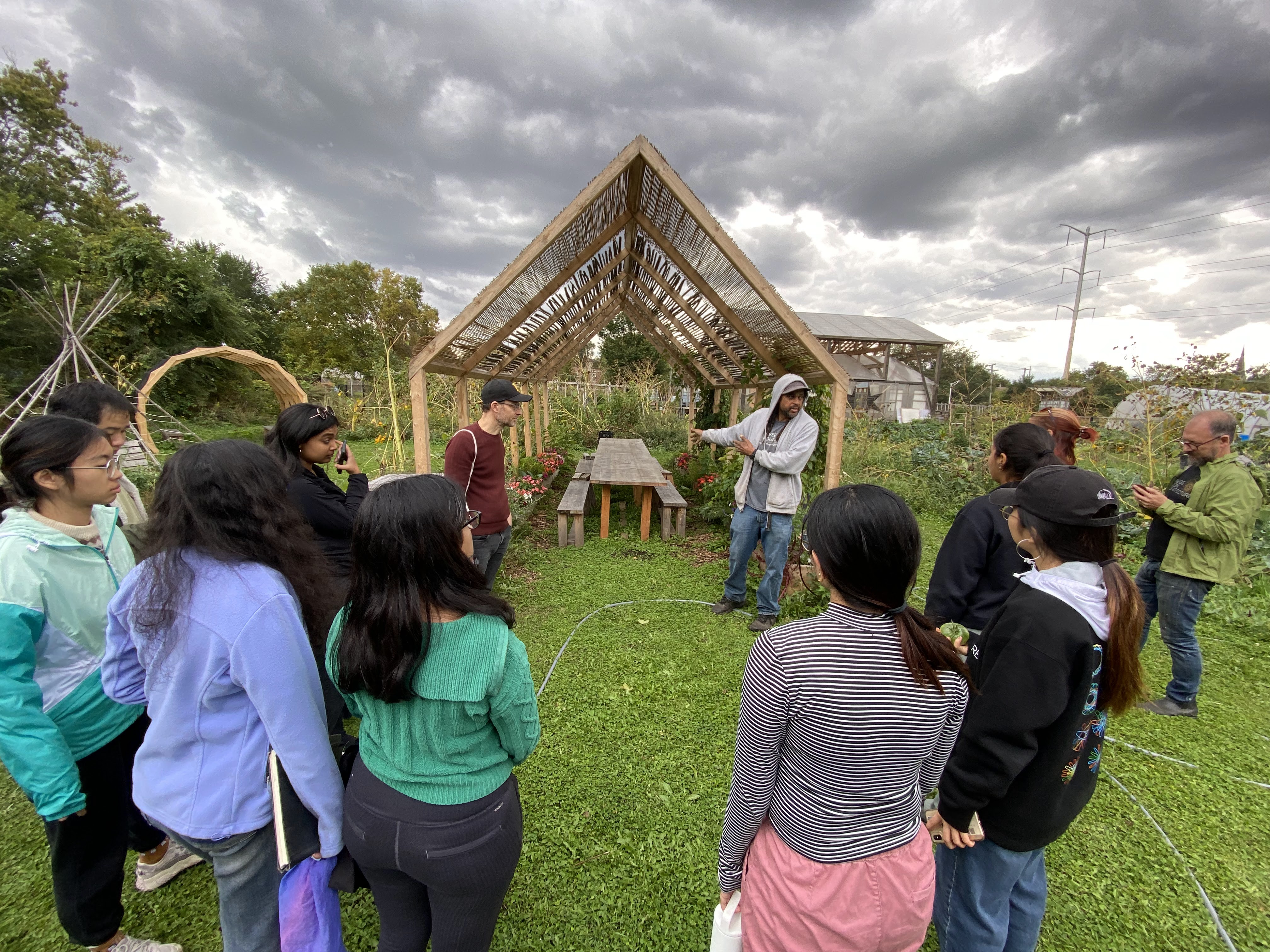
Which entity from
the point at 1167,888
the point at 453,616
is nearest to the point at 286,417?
the point at 453,616

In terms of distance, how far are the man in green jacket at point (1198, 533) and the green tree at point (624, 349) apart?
2215 centimetres

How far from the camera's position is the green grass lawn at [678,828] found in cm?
199

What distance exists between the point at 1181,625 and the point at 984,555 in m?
2.39

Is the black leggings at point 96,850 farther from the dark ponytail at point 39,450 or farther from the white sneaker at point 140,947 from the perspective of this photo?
the dark ponytail at point 39,450

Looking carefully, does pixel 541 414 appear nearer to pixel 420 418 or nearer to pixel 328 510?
pixel 420 418

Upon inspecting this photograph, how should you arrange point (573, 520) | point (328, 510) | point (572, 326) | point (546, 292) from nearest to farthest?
point (328, 510), point (546, 292), point (573, 520), point (572, 326)

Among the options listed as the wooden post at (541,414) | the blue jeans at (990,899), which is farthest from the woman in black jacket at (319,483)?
the wooden post at (541,414)

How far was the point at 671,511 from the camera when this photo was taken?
7270mm

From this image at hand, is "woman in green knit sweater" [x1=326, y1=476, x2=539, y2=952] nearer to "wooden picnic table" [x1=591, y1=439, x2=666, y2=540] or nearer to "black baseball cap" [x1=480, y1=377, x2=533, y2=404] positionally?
"black baseball cap" [x1=480, y1=377, x2=533, y2=404]

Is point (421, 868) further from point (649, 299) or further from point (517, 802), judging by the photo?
point (649, 299)

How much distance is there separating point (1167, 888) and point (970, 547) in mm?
1770

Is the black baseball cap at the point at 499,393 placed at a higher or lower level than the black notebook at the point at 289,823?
higher

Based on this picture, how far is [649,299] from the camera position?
288 inches

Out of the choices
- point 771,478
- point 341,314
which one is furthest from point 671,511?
point 341,314
